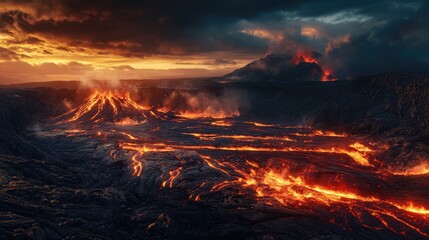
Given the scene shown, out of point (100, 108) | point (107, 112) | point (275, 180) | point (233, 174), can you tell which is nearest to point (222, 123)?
point (107, 112)

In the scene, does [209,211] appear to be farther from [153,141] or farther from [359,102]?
[359,102]

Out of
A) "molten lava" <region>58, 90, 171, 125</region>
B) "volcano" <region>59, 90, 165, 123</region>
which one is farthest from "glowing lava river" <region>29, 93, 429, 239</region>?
"volcano" <region>59, 90, 165, 123</region>

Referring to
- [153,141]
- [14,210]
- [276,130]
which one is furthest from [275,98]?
[14,210]

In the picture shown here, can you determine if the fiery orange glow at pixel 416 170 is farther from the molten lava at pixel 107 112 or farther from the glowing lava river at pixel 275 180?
the molten lava at pixel 107 112

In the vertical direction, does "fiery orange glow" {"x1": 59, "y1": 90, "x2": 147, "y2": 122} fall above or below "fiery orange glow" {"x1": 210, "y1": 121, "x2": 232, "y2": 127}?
above

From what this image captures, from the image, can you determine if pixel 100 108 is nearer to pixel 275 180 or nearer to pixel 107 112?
pixel 107 112

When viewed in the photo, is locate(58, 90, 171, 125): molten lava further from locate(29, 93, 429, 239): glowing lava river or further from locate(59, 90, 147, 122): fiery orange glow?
locate(29, 93, 429, 239): glowing lava river

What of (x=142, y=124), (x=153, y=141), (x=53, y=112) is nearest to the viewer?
(x=153, y=141)
